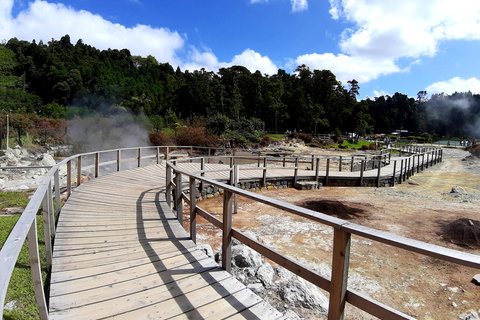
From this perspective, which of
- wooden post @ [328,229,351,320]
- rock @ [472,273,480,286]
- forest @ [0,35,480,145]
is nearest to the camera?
wooden post @ [328,229,351,320]

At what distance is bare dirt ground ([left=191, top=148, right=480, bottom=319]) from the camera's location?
4.18m

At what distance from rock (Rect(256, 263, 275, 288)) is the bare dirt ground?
1.41ft

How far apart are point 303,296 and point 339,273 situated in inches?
90.7

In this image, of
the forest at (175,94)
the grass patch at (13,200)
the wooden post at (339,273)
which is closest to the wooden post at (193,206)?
the wooden post at (339,273)

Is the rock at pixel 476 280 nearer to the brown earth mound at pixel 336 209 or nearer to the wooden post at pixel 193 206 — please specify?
the brown earth mound at pixel 336 209

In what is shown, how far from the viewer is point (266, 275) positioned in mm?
4207

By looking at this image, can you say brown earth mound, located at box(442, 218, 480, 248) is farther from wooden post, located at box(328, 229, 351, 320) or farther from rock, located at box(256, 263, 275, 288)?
wooden post, located at box(328, 229, 351, 320)

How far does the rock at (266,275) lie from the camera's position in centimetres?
407

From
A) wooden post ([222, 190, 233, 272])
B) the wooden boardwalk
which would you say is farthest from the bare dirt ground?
the wooden boardwalk

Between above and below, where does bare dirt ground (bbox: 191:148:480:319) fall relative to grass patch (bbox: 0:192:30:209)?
below

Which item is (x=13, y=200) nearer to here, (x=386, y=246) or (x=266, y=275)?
(x=266, y=275)

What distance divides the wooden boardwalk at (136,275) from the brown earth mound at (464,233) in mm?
6574

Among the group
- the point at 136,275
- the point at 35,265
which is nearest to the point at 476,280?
the point at 136,275

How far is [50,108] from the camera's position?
46125 mm
